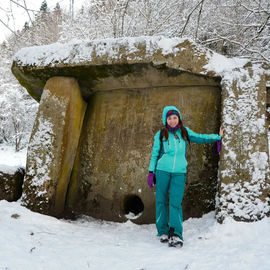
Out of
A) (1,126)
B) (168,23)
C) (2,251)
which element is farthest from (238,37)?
(1,126)

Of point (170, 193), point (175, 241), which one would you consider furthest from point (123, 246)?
point (170, 193)

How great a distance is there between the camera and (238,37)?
25.3ft

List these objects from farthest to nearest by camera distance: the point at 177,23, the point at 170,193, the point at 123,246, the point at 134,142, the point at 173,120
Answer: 1. the point at 177,23
2. the point at 134,142
3. the point at 173,120
4. the point at 170,193
5. the point at 123,246

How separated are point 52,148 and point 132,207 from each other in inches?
51.0

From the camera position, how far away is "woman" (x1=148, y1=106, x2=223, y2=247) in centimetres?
267

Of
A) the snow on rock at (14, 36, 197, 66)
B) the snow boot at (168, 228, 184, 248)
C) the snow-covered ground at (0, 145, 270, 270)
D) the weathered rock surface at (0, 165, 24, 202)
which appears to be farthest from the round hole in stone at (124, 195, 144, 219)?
the snow on rock at (14, 36, 197, 66)

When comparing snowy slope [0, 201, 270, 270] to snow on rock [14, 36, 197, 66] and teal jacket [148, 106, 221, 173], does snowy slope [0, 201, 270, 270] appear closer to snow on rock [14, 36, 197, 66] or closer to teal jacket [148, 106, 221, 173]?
teal jacket [148, 106, 221, 173]

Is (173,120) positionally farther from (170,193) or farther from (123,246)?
(123,246)

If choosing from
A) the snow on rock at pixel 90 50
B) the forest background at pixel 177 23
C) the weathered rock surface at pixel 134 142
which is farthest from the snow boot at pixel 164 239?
the forest background at pixel 177 23

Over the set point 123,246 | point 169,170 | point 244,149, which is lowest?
point 123,246

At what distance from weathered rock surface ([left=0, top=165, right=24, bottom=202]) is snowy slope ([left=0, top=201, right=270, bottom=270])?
0.88 ft

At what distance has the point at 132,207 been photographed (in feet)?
12.5

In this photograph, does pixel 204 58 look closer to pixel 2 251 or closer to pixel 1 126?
pixel 2 251

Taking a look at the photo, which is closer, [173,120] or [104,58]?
[173,120]
